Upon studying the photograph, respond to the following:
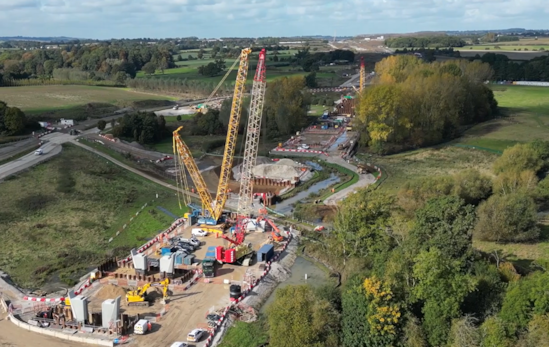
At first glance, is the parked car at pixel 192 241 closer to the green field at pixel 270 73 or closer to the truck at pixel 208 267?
the truck at pixel 208 267

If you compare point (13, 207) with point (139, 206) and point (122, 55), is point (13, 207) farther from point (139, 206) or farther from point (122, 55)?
point (122, 55)

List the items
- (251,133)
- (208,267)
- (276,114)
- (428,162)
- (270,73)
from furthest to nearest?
(270,73) → (276,114) → (428,162) → (251,133) → (208,267)

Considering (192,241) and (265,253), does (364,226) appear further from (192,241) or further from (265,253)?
(192,241)

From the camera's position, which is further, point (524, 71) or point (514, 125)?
point (524, 71)

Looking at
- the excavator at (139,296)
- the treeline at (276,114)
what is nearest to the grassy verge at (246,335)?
the excavator at (139,296)

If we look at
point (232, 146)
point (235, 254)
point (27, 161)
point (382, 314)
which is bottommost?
point (235, 254)

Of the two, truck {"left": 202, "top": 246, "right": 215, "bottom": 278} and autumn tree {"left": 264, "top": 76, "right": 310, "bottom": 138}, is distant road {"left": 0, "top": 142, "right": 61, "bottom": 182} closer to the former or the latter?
truck {"left": 202, "top": 246, "right": 215, "bottom": 278}

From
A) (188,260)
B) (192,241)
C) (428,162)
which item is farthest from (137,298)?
(428,162)

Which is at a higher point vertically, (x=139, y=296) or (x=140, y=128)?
(x=140, y=128)
